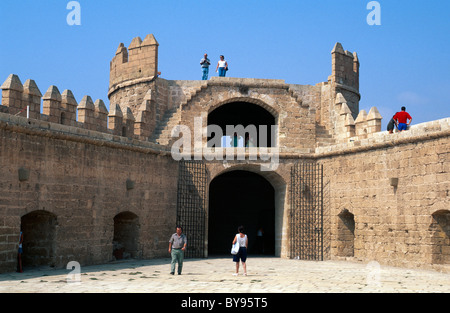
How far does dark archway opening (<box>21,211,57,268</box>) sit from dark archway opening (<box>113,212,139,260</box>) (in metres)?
3.11

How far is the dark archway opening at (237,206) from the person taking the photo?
2438 centimetres

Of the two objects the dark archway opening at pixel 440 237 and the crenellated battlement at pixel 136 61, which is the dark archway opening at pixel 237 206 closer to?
the crenellated battlement at pixel 136 61

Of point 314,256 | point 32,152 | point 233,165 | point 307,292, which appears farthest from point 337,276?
point 32,152

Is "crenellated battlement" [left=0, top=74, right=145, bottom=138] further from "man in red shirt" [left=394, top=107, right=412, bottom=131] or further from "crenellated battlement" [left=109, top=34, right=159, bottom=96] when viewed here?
"man in red shirt" [left=394, top=107, right=412, bottom=131]

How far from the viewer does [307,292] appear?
9.35 m

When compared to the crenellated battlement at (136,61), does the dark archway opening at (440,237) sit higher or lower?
lower

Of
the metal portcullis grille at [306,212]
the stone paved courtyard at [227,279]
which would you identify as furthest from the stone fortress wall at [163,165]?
the stone paved courtyard at [227,279]

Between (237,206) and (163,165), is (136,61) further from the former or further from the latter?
(237,206)

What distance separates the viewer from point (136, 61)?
63.2ft

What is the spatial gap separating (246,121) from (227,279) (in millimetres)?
13413

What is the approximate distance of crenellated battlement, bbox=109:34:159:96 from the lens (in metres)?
18.8

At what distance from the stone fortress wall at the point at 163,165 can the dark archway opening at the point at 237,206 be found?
570 cm

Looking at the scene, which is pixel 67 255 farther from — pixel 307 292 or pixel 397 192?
pixel 397 192

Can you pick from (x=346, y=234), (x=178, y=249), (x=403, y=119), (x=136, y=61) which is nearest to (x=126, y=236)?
(x=178, y=249)
